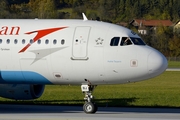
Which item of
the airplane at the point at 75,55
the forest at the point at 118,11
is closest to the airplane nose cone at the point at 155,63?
the airplane at the point at 75,55

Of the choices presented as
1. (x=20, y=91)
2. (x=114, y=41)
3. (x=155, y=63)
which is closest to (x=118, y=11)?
(x=20, y=91)

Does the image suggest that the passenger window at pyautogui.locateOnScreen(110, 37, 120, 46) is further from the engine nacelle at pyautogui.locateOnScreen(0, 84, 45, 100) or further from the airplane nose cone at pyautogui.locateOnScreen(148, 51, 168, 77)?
the engine nacelle at pyautogui.locateOnScreen(0, 84, 45, 100)

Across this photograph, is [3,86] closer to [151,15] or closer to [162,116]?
[162,116]

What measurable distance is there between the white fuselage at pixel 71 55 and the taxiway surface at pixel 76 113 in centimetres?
127

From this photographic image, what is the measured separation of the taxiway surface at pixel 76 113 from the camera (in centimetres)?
2361

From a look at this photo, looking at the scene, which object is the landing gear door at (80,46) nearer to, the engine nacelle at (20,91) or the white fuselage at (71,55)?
the white fuselage at (71,55)

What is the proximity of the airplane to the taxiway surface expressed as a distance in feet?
3.12

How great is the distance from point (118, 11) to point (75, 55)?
448 ft

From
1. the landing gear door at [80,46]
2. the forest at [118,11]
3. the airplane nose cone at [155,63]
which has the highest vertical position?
the landing gear door at [80,46]

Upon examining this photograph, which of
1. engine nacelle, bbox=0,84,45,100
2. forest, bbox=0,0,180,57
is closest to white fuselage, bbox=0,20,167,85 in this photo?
engine nacelle, bbox=0,84,45,100

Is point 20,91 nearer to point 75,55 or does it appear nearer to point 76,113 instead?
point 76,113

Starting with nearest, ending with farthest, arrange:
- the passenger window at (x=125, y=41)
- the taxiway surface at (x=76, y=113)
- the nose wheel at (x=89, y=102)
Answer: the passenger window at (x=125, y=41)
the taxiway surface at (x=76, y=113)
the nose wheel at (x=89, y=102)

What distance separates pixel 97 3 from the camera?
477 ft

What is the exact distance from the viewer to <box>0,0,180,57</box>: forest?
349ft
